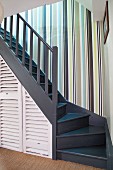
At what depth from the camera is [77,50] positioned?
362 cm

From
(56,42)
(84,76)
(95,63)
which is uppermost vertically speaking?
(56,42)

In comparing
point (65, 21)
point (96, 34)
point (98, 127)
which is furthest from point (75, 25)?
point (98, 127)

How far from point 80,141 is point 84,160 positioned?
1.05ft

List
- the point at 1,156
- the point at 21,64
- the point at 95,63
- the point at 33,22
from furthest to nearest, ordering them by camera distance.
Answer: the point at 33,22, the point at 95,63, the point at 21,64, the point at 1,156

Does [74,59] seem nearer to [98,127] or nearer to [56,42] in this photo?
[56,42]

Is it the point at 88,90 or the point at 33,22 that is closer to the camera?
the point at 88,90

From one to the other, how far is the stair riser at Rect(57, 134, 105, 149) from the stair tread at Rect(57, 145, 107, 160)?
0.23 ft

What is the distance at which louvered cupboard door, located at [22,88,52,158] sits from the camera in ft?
8.91

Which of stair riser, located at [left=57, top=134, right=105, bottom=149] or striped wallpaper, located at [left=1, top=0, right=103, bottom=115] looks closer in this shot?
stair riser, located at [left=57, top=134, right=105, bottom=149]

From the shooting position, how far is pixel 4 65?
315cm

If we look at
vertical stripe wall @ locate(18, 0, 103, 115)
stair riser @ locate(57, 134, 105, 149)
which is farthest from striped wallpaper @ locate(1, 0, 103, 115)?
stair riser @ locate(57, 134, 105, 149)

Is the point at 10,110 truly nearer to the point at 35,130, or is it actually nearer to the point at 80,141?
the point at 35,130

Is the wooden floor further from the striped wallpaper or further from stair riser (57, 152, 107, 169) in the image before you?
the striped wallpaper

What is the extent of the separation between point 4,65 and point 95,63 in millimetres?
1753
